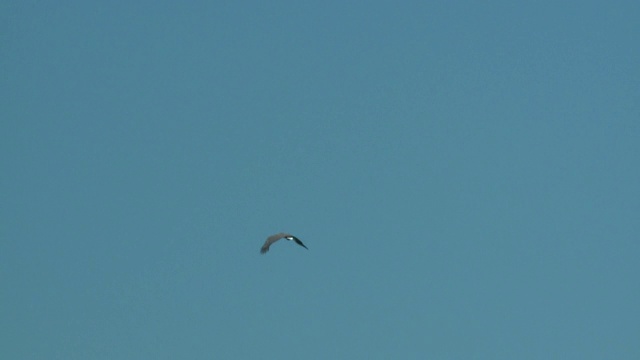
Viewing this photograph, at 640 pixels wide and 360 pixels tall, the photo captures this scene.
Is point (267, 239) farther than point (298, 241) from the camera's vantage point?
Yes

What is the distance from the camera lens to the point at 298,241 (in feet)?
213

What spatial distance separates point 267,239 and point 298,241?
20.6 feet

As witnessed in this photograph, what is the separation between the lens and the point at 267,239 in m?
70.3
